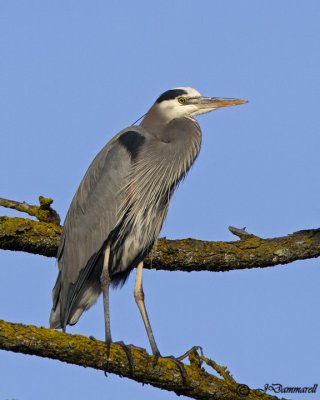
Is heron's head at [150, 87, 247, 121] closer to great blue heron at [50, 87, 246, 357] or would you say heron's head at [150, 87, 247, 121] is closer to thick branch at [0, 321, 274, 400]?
great blue heron at [50, 87, 246, 357]

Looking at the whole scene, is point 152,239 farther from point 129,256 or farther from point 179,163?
A: point 179,163

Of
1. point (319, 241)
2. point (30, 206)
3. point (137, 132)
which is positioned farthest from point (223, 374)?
point (137, 132)

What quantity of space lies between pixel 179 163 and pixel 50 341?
2.57 meters

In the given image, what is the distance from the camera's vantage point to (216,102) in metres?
6.32

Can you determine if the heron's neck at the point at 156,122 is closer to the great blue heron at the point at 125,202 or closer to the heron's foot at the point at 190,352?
the great blue heron at the point at 125,202

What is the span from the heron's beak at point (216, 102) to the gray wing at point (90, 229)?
0.56 metres

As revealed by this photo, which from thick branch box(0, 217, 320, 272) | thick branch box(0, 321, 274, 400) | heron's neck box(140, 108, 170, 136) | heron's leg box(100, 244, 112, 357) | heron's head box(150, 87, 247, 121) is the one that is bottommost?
thick branch box(0, 321, 274, 400)

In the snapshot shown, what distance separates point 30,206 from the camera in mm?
5535

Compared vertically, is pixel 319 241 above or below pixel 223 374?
above

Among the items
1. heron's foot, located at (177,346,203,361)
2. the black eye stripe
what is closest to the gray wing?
the black eye stripe

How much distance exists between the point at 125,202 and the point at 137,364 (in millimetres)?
1930

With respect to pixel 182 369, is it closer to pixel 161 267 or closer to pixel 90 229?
pixel 161 267

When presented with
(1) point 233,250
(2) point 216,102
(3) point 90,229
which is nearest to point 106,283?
(3) point 90,229

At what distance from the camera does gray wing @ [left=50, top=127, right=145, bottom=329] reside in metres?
5.81
